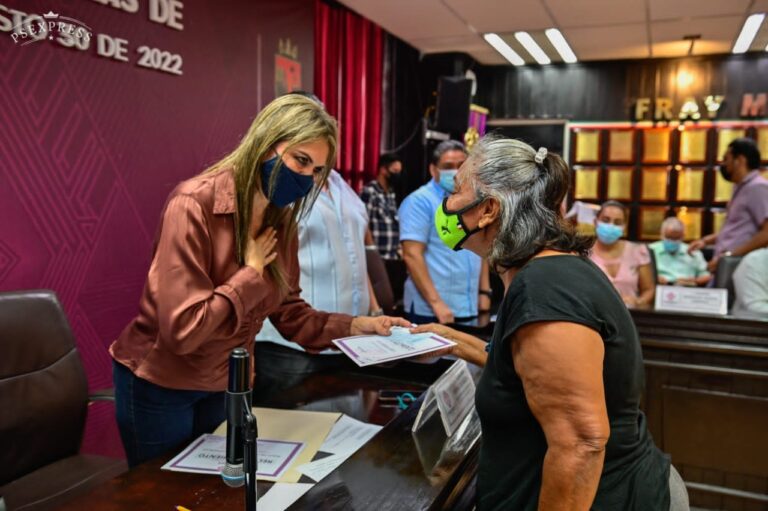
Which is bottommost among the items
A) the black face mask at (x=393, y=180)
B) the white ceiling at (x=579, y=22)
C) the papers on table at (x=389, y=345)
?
the papers on table at (x=389, y=345)

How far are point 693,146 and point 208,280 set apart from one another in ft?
25.7

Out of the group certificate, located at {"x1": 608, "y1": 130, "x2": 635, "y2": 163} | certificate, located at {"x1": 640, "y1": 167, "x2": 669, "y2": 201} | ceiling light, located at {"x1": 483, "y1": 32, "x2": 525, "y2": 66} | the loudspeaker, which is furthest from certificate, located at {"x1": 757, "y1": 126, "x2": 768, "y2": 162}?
the loudspeaker

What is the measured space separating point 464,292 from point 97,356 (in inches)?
71.8

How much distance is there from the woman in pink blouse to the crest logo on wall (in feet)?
7.40

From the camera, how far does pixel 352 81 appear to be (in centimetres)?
595

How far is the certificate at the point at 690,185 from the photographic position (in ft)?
25.8

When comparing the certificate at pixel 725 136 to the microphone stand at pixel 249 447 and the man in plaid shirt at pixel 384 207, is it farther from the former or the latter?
the microphone stand at pixel 249 447

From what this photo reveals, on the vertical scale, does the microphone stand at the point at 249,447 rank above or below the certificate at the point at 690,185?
below

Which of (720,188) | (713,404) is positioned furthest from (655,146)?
(713,404)

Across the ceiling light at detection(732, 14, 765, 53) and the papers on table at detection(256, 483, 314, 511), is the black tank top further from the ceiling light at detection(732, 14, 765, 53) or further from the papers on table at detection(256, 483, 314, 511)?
the ceiling light at detection(732, 14, 765, 53)

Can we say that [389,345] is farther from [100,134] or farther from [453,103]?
[453,103]

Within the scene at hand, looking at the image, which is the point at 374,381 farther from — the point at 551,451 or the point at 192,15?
the point at 192,15

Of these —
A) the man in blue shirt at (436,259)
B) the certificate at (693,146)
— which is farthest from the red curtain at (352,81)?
the certificate at (693,146)

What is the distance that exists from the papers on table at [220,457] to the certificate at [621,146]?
768 cm
